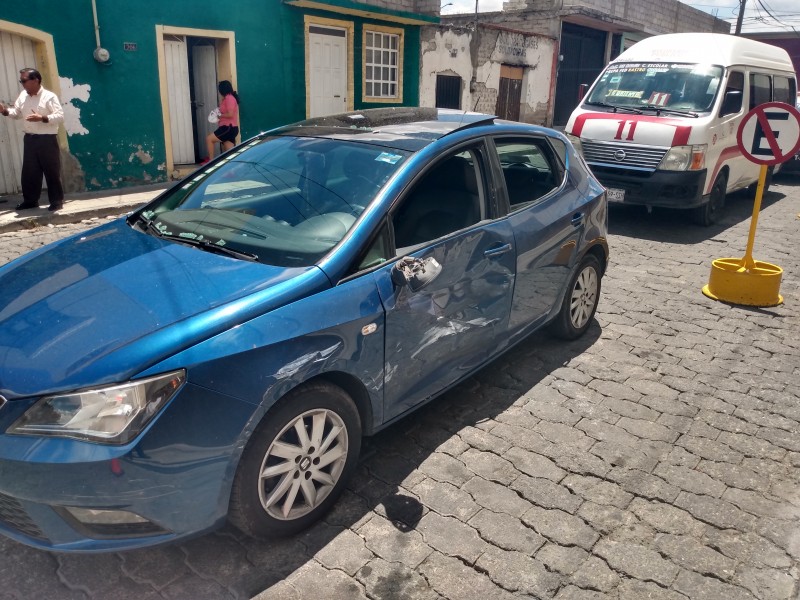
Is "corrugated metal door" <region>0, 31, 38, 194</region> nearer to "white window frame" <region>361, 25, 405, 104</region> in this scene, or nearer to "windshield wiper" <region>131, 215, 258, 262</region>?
"white window frame" <region>361, 25, 405, 104</region>

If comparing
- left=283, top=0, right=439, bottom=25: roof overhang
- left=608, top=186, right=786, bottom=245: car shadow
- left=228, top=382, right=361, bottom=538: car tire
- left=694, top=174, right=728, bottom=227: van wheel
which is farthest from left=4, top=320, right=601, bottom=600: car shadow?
left=283, top=0, right=439, bottom=25: roof overhang

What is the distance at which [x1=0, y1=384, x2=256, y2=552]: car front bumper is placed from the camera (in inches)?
85.8

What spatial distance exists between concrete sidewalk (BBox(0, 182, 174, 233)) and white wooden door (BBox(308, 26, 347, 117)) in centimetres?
431

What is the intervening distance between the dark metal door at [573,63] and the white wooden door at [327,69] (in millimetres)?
9789

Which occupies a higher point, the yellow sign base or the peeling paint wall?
the peeling paint wall

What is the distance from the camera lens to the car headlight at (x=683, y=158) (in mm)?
8164

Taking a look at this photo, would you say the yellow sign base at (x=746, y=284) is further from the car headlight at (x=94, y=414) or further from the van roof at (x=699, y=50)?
the car headlight at (x=94, y=414)

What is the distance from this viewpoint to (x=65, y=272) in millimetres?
2965

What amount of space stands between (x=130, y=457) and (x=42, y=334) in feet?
2.20

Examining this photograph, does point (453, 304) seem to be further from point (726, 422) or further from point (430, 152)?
point (726, 422)

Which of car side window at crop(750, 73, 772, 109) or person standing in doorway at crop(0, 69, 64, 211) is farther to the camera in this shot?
car side window at crop(750, 73, 772, 109)

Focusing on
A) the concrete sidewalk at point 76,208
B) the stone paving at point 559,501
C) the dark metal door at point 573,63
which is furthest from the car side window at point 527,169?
the dark metal door at point 573,63

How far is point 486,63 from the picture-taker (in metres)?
16.8

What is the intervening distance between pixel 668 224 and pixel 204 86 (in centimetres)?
835
